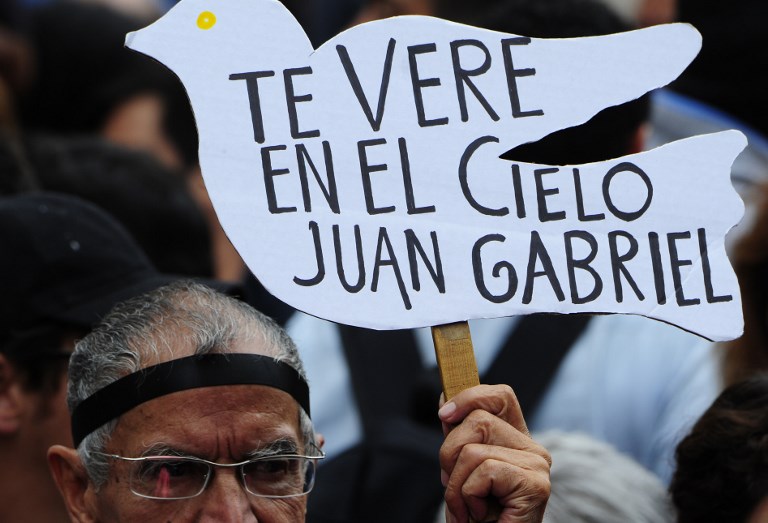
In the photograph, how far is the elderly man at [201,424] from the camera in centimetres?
212

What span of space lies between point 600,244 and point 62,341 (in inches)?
47.3

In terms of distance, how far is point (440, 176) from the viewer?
87.0 inches

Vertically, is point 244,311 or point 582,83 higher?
point 582,83

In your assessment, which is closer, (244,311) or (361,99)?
(361,99)

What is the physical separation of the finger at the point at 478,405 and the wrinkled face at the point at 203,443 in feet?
1.06

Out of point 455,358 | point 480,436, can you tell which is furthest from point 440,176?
point 480,436

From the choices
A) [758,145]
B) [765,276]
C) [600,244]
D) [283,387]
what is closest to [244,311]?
[283,387]

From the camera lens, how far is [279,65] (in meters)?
2.20

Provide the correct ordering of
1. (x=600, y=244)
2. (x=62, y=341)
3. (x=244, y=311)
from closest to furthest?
(x=600, y=244)
(x=244, y=311)
(x=62, y=341)

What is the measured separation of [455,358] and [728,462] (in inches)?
27.6

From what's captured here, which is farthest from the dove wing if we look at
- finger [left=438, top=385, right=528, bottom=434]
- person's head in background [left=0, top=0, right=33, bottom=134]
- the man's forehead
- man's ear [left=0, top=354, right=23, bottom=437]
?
person's head in background [left=0, top=0, right=33, bottom=134]

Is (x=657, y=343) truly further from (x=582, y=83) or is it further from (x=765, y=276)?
(x=582, y=83)

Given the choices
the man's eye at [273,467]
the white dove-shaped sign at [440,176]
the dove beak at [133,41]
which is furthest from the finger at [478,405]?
the dove beak at [133,41]

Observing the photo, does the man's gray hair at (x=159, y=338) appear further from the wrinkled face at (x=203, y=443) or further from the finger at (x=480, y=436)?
the finger at (x=480, y=436)
